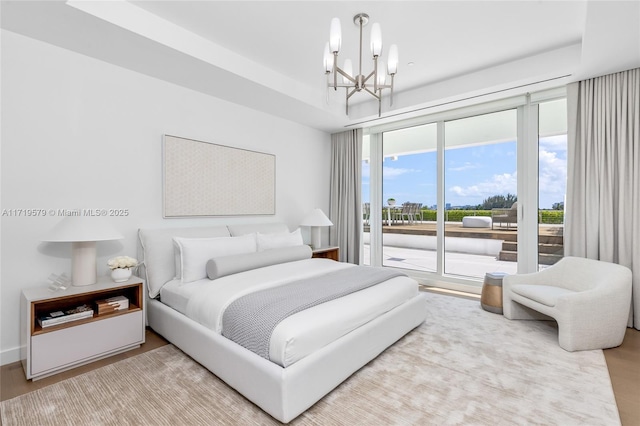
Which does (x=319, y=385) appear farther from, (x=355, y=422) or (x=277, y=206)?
(x=277, y=206)

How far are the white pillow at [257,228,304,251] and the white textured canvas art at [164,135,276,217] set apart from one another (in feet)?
1.85

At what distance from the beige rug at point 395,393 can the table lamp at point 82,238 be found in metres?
0.74

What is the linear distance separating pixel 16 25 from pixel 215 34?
4.61 ft

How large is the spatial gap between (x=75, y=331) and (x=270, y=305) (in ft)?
4.91

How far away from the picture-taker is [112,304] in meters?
2.41

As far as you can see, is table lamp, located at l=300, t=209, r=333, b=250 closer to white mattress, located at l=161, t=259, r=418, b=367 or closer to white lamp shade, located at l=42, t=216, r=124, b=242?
white mattress, located at l=161, t=259, r=418, b=367

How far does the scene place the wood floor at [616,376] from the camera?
179 cm

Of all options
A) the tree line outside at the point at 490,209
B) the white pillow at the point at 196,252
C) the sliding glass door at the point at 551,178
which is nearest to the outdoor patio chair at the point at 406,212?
the tree line outside at the point at 490,209

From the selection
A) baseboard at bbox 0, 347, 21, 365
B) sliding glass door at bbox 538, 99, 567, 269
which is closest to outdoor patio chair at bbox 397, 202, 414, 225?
sliding glass door at bbox 538, 99, 567, 269

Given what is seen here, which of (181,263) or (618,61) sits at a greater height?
(618,61)

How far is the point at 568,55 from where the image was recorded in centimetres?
293

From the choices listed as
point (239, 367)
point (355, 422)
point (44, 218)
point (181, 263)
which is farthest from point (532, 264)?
point (44, 218)

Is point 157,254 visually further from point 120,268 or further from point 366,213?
point 366,213

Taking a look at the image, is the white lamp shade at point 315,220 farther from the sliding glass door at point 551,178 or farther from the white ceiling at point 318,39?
the sliding glass door at point 551,178
